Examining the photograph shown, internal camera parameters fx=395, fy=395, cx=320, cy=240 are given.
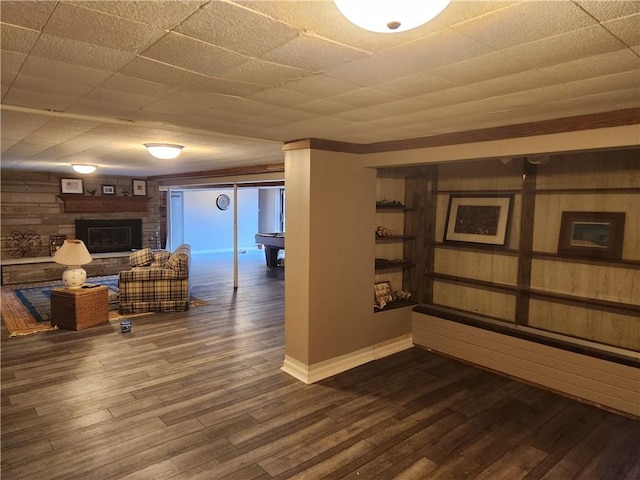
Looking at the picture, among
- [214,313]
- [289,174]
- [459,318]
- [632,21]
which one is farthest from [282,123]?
[214,313]

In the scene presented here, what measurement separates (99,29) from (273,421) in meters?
2.69

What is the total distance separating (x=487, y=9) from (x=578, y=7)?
0.27m

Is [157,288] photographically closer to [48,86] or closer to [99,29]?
[48,86]

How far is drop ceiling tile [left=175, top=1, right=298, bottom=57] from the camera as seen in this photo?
1.22 meters

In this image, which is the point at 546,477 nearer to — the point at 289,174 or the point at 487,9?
the point at 487,9

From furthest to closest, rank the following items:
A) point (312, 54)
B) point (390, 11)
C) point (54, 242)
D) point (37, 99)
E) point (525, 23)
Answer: point (54, 242), point (37, 99), point (312, 54), point (525, 23), point (390, 11)

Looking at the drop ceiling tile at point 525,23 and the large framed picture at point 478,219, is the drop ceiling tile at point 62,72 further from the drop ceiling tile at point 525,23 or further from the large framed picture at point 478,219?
the large framed picture at point 478,219

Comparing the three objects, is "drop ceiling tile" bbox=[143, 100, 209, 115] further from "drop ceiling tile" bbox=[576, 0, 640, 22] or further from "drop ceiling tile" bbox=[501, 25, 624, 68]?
"drop ceiling tile" bbox=[576, 0, 640, 22]

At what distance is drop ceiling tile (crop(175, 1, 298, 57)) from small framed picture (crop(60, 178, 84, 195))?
28.7 ft

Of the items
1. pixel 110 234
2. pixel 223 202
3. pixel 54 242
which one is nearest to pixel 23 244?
pixel 54 242

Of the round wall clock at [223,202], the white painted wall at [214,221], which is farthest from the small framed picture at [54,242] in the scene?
the round wall clock at [223,202]

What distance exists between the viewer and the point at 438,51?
152 cm

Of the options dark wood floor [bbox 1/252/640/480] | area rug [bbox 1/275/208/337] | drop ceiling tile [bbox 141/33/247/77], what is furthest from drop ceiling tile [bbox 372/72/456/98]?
area rug [bbox 1/275/208/337]

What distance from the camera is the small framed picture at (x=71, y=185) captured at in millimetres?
8555
